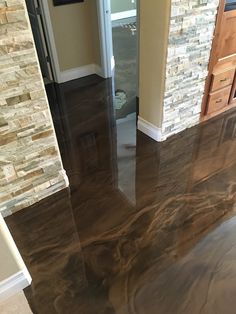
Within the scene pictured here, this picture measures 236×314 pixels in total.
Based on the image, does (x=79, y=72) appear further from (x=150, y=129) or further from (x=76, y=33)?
(x=150, y=129)

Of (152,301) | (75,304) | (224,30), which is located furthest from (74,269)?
(224,30)

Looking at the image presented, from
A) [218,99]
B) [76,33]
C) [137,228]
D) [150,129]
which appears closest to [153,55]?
[150,129]

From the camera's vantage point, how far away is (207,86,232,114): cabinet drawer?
276 cm

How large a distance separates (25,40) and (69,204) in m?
1.15

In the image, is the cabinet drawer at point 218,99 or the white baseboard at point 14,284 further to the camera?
the cabinet drawer at point 218,99

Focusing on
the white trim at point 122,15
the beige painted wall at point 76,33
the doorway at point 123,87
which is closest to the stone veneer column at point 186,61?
the doorway at point 123,87

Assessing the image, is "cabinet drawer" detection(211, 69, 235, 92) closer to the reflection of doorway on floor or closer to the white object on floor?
the reflection of doorway on floor

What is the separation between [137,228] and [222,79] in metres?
1.72

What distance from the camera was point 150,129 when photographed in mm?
2688

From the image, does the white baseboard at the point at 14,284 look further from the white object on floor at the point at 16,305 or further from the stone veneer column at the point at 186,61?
the stone veneer column at the point at 186,61

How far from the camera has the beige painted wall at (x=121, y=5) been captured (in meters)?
6.51

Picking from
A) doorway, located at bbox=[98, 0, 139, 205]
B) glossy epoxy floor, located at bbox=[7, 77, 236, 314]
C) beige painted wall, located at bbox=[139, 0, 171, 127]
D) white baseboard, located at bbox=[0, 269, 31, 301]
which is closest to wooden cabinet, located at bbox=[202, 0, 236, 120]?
glossy epoxy floor, located at bbox=[7, 77, 236, 314]

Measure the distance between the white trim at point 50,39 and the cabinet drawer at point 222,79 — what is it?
1972mm

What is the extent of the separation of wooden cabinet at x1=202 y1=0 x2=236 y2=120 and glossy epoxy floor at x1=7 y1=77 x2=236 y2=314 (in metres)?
0.26
